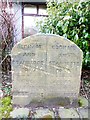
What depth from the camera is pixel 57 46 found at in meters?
3.03

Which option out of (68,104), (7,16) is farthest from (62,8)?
(68,104)

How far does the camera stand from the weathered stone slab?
118 inches

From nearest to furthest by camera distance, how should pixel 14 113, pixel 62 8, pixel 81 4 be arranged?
pixel 14 113, pixel 81 4, pixel 62 8

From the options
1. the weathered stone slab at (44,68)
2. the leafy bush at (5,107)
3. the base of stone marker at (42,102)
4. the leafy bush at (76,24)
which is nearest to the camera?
the leafy bush at (5,107)

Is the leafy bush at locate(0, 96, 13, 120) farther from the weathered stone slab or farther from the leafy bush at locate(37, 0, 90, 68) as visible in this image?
the leafy bush at locate(37, 0, 90, 68)

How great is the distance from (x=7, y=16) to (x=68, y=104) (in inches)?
89.9

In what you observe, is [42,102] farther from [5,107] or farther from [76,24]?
[76,24]

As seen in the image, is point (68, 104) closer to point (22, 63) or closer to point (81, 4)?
point (22, 63)

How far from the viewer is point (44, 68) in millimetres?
3092

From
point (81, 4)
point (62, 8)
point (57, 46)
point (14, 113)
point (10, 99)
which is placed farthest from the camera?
point (62, 8)

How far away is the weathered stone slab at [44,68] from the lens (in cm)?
301

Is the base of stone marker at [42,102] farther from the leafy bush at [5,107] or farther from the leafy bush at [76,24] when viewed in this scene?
the leafy bush at [76,24]

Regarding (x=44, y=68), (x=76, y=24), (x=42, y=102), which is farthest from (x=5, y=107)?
(x=76, y=24)

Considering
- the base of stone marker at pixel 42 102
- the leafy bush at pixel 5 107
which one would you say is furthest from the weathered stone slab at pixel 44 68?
the leafy bush at pixel 5 107
